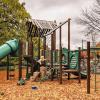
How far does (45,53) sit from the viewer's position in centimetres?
1870

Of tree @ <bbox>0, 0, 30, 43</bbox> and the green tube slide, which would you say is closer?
the green tube slide

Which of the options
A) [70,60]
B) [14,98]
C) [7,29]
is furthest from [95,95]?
[7,29]

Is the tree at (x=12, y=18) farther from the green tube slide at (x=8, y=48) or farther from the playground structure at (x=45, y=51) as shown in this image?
the green tube slide at (x=8, y=48)

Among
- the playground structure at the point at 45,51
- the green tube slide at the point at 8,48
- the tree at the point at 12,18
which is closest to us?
the playground structure at the point at 45,51

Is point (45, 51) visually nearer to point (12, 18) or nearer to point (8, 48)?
point (8, 48)

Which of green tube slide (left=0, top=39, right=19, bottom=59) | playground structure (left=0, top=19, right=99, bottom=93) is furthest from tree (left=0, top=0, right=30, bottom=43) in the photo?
green tube slide (left=0, top=39, right=19, bottom=59)

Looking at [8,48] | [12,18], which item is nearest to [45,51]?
[8,48]

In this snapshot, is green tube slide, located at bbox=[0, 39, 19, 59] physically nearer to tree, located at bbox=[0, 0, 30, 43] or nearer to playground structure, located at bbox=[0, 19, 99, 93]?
playground structure, located at bbox=[0, 19, 99, 93]

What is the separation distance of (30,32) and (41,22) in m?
1.31

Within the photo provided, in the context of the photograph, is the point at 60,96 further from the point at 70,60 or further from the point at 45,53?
the point at 45,53

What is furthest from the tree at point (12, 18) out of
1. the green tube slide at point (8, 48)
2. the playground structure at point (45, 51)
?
the green tube slide at point (8, 48)

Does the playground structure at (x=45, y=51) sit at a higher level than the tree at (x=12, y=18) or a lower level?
lower

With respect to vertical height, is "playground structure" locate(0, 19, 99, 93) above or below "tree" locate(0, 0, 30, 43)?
below

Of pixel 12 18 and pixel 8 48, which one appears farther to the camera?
pixel 12 18
